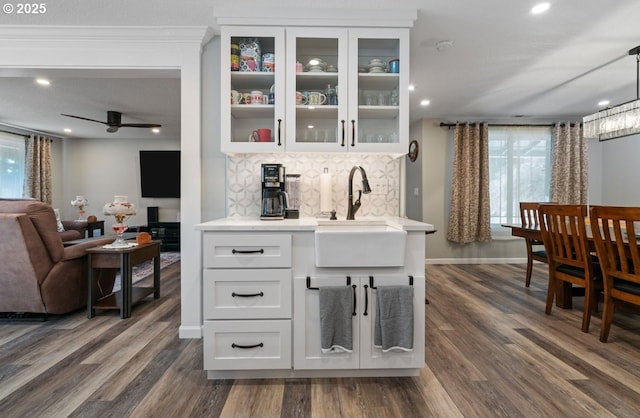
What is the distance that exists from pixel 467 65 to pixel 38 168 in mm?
7577

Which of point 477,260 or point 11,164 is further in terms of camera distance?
point 11,164

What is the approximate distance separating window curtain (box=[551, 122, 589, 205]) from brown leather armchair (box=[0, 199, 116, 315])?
21.0 ft

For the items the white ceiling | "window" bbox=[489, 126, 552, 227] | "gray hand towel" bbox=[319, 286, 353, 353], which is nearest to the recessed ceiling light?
the white ceiling

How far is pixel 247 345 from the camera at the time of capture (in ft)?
6.05

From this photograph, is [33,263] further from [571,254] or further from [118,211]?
[571,254]

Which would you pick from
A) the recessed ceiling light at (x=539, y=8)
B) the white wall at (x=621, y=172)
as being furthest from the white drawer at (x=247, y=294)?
the white wall at (x=621, y=172)

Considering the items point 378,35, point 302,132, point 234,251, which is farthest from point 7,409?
point 378,35

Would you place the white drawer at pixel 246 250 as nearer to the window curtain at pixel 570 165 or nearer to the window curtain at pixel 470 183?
the window curtain at pixel 470 183

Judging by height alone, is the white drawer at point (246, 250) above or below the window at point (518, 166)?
below

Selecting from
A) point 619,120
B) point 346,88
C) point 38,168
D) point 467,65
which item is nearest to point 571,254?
point 619,120

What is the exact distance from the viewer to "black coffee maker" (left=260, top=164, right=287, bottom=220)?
7.25 ft

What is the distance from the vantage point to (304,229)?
186 centimetres

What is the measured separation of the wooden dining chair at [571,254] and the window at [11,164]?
831 cm

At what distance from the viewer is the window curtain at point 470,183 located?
5070 mm
